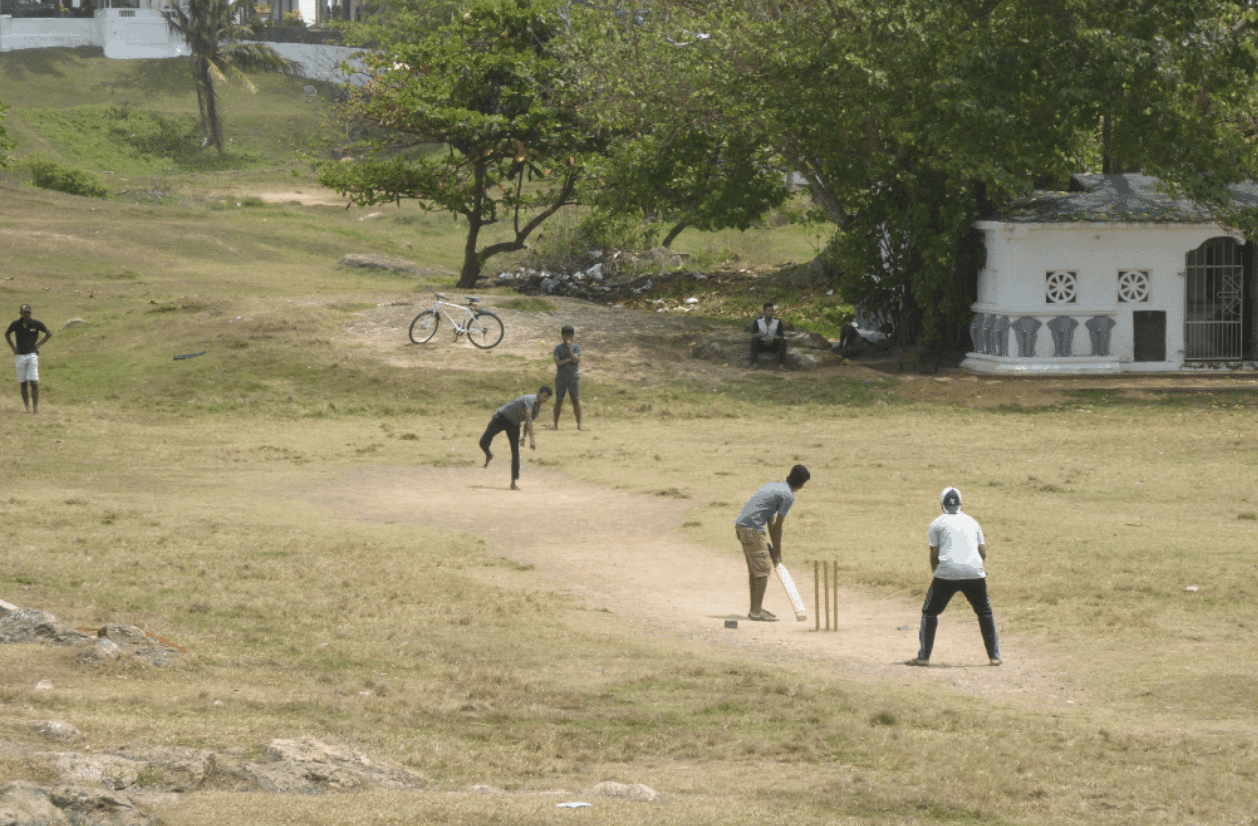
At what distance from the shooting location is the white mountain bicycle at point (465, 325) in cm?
2838

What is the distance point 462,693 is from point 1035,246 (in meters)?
21.5

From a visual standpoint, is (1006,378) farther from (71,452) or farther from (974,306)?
(71,452)

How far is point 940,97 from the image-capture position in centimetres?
2612

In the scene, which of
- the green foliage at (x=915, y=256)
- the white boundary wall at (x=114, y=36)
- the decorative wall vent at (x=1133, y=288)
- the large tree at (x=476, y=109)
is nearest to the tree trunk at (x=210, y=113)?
the white boundary wall at (x=114, y=36)

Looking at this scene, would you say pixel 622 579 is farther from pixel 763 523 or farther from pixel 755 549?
pixel 763 523

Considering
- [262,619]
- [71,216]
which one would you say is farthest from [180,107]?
[262,619]

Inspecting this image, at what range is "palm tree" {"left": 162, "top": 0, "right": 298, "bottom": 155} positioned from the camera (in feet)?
230

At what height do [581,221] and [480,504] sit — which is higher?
[581,221]

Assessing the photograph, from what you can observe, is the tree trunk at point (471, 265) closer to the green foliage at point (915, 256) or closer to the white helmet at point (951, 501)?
the green foliage at point (915, 256)

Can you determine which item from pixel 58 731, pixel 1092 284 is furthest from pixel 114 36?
pixel 58 731

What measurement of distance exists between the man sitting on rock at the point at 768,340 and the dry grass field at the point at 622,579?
86 cm

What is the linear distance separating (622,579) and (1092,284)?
18079mm

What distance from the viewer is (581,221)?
131ft

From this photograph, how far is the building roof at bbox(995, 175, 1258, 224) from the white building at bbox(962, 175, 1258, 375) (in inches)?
1.1
